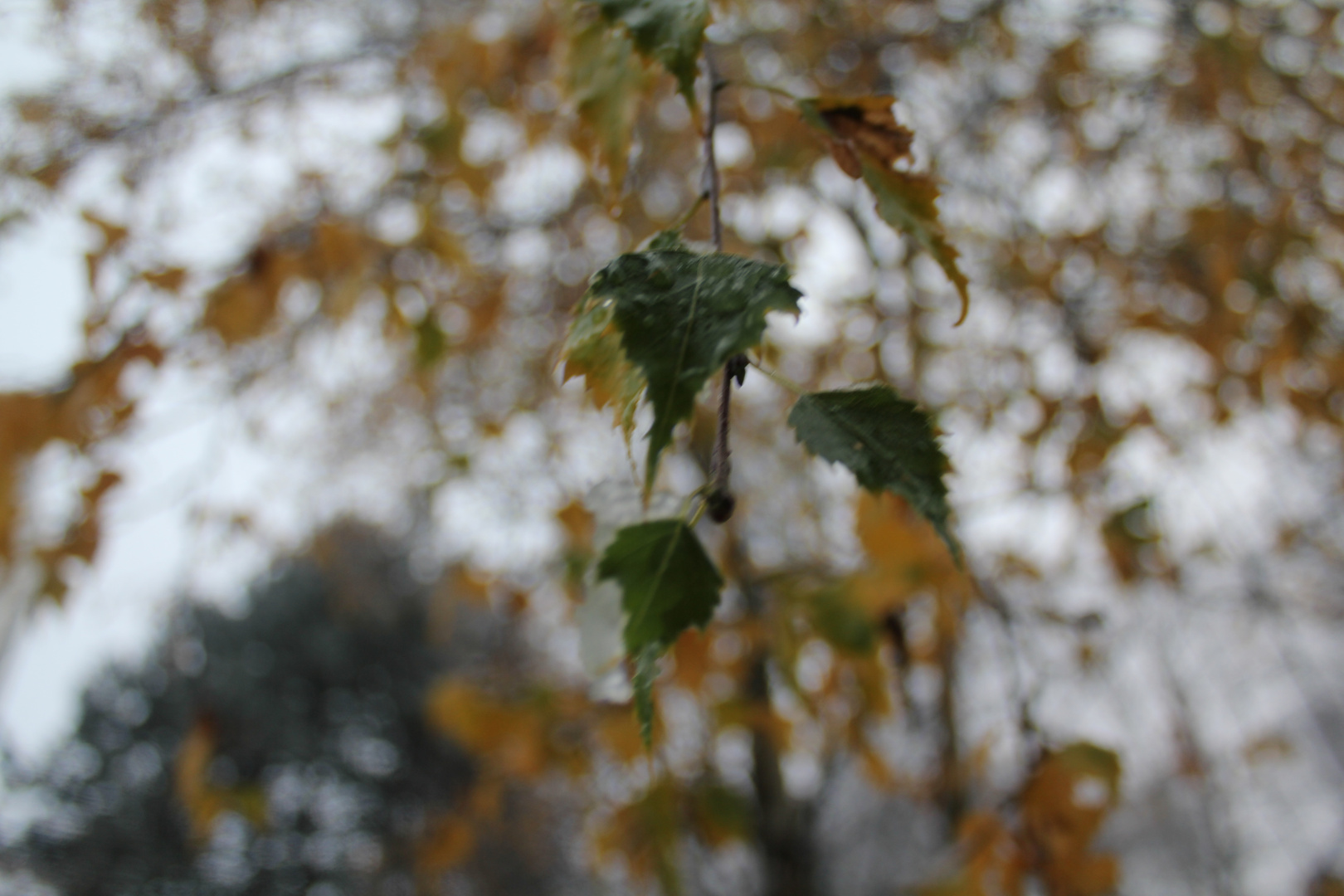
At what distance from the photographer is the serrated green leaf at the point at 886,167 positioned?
323 mm

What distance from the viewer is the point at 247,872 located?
274cm

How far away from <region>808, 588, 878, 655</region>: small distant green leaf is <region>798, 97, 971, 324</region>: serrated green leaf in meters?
0.51

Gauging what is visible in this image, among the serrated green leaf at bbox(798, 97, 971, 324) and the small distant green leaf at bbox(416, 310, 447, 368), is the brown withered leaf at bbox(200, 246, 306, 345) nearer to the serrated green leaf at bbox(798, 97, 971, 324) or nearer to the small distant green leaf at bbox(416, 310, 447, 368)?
the small distant green leaf at bbox(416, 310, 447, 368)

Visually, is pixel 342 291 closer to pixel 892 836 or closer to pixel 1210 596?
pixel 1210 596

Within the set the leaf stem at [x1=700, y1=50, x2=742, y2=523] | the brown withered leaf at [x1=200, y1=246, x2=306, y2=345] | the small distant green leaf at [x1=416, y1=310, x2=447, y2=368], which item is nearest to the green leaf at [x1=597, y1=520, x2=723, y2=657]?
the leaf stem at [x1=700, y1=50, x2=742, y2=523]

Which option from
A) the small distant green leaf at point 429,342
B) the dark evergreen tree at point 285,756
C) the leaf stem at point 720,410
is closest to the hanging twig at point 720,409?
the leaf stem at point 720,410

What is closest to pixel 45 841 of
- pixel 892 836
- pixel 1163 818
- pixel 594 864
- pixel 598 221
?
pixel 594 864

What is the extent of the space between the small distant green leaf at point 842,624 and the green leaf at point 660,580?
1.83 feet

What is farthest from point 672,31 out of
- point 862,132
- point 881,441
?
point 881,441

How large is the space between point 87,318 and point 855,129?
102 cm

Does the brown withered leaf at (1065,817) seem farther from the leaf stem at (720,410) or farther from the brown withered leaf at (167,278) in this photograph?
the brown withered leaf at (167,278)

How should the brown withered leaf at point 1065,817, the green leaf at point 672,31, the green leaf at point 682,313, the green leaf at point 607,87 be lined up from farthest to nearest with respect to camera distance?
the brown withered leaf at point 1065,817 < the green leaf at point 607,87 < the green leaf at point 672,31 < the green leaf at point 682,313

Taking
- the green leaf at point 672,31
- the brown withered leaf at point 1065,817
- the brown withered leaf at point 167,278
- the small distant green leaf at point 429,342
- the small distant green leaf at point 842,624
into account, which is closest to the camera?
the green leaf at point 672,31

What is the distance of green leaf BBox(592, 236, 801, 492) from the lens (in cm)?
20
